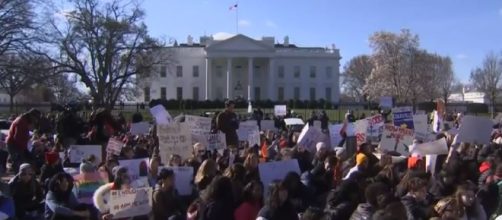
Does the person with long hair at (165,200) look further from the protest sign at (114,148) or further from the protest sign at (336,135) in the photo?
the protest sign at (336,135)

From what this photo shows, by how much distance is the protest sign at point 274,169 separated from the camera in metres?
10.6

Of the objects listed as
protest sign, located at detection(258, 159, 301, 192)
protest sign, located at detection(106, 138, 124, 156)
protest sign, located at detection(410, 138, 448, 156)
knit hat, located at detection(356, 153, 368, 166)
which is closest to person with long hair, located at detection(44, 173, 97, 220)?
protest sign, located at detection(258, 159, 301, 192)

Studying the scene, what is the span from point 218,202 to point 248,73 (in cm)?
10339

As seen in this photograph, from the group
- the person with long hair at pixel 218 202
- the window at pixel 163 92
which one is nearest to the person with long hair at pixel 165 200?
the person with long hair at pixel 218 202

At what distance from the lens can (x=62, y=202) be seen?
889 cm

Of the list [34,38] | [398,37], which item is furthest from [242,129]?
[398,37]

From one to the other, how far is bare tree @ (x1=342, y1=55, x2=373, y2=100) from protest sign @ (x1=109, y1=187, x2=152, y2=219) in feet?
353

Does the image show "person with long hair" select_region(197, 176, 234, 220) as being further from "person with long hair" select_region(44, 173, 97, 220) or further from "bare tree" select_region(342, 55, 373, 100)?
"bare tree" select_region(342, 55, 373, 100)

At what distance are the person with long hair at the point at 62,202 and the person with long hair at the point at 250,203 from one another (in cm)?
191

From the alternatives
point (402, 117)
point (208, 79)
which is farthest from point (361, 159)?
point (208, 79)

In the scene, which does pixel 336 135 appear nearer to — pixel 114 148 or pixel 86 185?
pixel 114 148

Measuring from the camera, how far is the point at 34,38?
144ft

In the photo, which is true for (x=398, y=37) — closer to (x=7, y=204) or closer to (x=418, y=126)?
(x=418, y=126)

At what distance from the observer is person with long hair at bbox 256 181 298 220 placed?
24.5 ft
